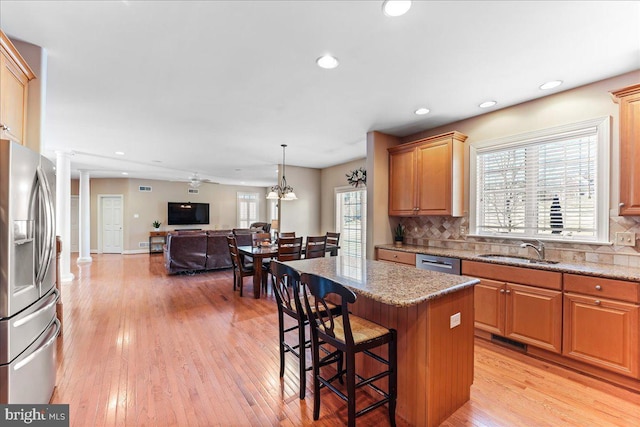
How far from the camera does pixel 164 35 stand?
1.99 meters

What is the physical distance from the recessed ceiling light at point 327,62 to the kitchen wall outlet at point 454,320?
2087 mm

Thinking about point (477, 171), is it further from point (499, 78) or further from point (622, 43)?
point (622, 43)

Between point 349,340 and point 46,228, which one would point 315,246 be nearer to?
point 349,340

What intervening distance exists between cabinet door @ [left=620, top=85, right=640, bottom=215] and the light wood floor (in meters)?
1.46

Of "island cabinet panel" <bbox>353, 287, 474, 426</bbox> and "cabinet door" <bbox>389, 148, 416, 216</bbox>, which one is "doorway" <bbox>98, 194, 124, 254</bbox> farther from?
"island cabinet panel" <bbox>353, 287, 474, 426</bbox>

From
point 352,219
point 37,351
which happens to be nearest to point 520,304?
point 37,351

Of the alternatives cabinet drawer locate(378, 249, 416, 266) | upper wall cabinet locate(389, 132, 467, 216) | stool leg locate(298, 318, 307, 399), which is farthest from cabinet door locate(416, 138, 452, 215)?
stool leg locate(298, 318, 307, 399)

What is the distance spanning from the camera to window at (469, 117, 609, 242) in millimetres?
2688

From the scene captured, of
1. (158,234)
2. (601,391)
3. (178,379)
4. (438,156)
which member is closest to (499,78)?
(438,156)

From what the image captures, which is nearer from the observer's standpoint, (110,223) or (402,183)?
(402,183)

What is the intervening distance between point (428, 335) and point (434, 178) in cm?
253

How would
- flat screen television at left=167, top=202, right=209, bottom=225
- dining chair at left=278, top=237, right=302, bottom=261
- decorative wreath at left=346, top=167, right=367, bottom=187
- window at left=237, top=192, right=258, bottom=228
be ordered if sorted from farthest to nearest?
window at left=237, top=192, right=258, bottom=228
flat screen television at left=167, top=202, right=209, bottom=225
decorative wreath at left=346, top=167, right=367, bottom=187
dining chair at left=278, top=237, right=302, bottom=261

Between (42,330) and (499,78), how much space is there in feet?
13.1

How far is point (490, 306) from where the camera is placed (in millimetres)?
2875
